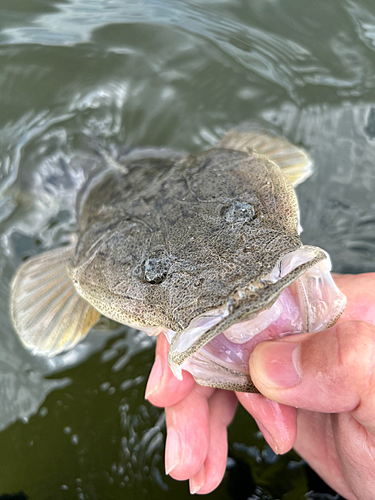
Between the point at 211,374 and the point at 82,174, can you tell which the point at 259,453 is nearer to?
the point at 211,374

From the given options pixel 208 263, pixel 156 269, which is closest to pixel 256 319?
pixel 208 263

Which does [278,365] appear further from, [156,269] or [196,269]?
[156,269]

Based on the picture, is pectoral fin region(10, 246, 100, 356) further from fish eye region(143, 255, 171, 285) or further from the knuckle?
the knuckle

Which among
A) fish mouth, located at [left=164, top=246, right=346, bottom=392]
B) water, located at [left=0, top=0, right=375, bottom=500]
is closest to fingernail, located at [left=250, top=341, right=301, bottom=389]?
fish mouth, located at [left=164, top=246, right=346, bottom=392]

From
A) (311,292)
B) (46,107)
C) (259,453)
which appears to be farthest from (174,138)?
(259,453)

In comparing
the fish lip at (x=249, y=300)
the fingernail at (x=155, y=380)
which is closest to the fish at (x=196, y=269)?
the fish lip at (x=249, y=300)

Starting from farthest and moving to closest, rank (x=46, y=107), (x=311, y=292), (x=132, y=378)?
(x=46, y=107)
(x=132, y=378)
(x=311, y=292)
